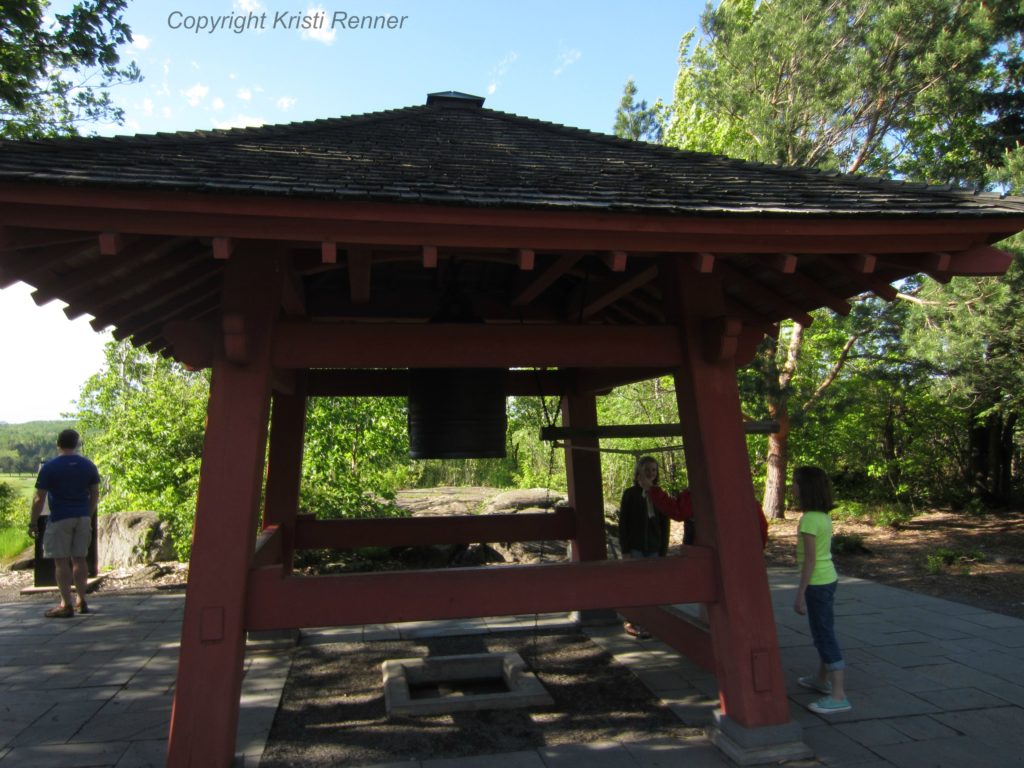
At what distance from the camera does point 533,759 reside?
3.21m

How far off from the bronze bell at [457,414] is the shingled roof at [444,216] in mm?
478

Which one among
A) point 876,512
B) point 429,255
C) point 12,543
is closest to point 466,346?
point 429,255

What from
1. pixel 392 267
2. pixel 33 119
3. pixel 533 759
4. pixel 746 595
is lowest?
pixel 533 759

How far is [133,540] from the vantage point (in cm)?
956

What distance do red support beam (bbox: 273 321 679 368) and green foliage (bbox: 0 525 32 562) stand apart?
11932 mm

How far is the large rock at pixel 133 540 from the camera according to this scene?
9.55 meters

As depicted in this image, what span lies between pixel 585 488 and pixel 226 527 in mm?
3210

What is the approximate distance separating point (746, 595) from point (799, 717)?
2.95ft

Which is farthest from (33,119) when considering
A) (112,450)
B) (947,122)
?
(947,122)

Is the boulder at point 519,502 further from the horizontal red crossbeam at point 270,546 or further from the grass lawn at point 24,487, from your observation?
the grass lawn at point 24,487

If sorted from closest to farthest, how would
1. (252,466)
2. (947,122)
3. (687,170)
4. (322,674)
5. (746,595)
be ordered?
1. (252,466)
2. (746,595)
3. (687,170)
4. (322,674)
5. (947,122)

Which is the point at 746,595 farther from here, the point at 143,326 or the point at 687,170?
the point at 143,326

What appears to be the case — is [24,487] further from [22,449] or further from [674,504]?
[22,449]

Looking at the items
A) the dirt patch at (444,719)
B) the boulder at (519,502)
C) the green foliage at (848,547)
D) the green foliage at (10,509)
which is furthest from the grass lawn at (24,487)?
the green foliage at (848,547)
